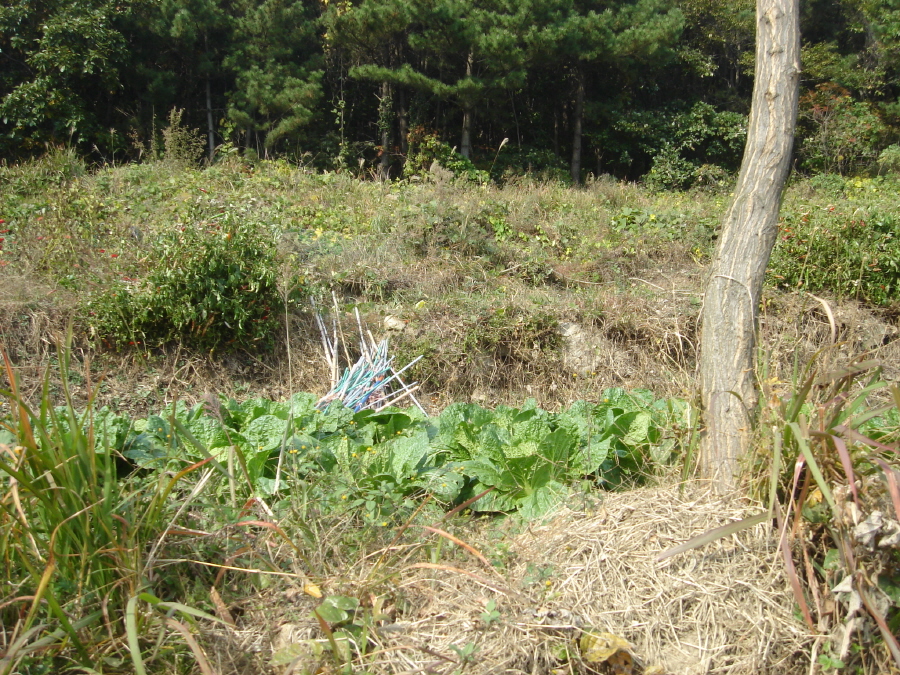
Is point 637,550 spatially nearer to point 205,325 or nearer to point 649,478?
point 649,478

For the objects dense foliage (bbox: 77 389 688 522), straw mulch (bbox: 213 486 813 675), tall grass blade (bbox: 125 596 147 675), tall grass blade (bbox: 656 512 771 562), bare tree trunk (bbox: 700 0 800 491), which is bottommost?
straw mulch (bbox: 213 486 813 675)

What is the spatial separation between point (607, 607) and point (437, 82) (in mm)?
13253

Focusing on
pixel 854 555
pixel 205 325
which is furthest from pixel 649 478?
pixel 205 325

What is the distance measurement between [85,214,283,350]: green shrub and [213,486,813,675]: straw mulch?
3291 millimetres

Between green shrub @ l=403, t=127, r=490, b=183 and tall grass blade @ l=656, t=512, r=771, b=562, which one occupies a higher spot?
green shrub @ l=403, t=127, r=490, b=183

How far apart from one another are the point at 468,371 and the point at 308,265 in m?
1.91

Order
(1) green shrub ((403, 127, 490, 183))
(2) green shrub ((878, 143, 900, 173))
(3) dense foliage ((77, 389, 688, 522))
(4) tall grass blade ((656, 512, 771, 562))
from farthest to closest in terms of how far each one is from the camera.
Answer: (2) green shrub ((878, 143, 900, 173)) → (1) green shrub ((403, 127, 490, 183)) → (3) dense foliage ((77, 389, 688, 522)) → (4) tall grass blade ((656, 512, 771, 562))

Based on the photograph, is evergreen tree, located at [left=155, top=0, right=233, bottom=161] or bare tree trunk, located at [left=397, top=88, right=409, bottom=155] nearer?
evergreen tree, located at [left=155, top=0, right=233, bottom=161]

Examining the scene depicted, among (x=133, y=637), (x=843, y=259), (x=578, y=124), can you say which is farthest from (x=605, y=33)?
(x=133, y=637)

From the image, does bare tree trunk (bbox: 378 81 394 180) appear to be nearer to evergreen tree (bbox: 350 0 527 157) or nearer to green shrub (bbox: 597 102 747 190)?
evergreen tree (bbox: 350 0 527 157)

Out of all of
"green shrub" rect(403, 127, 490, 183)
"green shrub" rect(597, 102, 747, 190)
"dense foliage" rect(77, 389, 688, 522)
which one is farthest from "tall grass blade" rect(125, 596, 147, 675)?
"green shrub" rect(597, 102, 747, 190)

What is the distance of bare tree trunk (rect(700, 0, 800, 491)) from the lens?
331cm

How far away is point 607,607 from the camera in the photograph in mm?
2674

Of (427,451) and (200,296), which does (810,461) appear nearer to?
(427,451)
